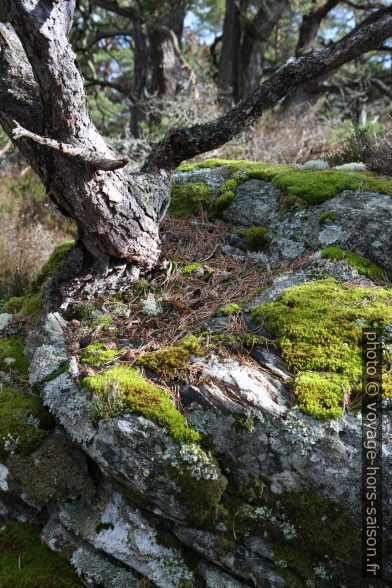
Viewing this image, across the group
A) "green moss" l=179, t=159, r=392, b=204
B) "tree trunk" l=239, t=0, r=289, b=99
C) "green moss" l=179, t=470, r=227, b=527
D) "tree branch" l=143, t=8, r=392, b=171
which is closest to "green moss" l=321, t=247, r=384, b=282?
"green moss" l=179, t=159, r=392, b=204

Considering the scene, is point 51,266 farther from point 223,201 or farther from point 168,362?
point 168,362

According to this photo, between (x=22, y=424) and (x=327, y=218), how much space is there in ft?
9.16

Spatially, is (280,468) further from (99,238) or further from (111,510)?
(99,238)

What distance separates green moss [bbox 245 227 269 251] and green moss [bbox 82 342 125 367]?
5.44 feet

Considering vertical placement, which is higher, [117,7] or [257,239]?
[117,7]

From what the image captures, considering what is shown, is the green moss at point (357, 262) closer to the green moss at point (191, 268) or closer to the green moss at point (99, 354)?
the green moss at point (191, 268)

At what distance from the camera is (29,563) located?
8.23 feet

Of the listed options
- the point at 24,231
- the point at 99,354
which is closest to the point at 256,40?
the point at 24,231

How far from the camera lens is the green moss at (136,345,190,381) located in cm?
254

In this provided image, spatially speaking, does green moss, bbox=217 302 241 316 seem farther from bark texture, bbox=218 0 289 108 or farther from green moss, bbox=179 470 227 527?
bark texture, bbox=218 0 289 108

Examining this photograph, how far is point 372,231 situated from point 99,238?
2.13m

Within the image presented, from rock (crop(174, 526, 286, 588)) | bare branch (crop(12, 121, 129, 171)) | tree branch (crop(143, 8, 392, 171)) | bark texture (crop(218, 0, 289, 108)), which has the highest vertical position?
bark texture (crop(218, 0, 289, 108))

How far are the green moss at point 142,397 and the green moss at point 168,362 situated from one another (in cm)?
9

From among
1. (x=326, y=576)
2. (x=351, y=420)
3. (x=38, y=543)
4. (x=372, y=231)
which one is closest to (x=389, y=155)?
(x=372, y=231)
